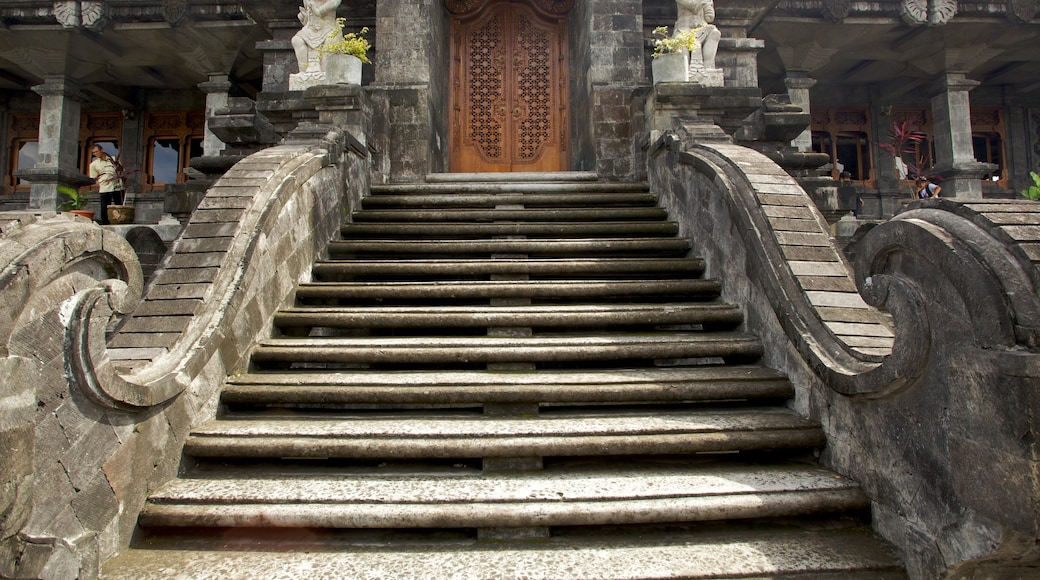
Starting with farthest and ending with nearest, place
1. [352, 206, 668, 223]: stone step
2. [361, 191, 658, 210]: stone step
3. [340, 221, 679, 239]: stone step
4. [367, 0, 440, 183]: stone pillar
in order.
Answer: [367, 0, 440, 183]: stone pillar
[361, 191, 658, 210]: stone step
[352, 206, 668, 223]: stone step
[340, 221, 679, 239]: stone step

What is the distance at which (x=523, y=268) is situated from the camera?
180 inches

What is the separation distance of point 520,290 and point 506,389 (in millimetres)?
1232

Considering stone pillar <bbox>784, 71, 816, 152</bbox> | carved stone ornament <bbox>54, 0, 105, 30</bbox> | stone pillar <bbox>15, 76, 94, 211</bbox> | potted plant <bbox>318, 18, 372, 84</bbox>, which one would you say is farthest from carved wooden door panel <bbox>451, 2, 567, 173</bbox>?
stone pillar <bbox>15, 76, 94, 211</bbox>

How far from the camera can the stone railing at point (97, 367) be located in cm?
199

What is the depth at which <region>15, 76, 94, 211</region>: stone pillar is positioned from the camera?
38.0 feet

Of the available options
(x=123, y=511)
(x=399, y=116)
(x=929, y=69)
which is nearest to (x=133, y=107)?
(x=399, y=116)

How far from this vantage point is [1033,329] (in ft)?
6.08

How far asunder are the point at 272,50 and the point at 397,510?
8.64 metres

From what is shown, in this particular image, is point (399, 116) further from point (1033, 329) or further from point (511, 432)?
point (1033, 329)

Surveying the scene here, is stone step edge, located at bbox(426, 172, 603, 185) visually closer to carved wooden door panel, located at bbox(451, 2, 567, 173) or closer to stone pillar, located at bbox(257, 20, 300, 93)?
carved wooden door panel, located at bbox(451, 2, 567, 173)

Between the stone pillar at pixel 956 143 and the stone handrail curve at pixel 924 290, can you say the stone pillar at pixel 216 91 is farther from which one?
the stone pillar at pixel 956 143

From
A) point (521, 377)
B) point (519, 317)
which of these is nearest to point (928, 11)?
point (519, 317)

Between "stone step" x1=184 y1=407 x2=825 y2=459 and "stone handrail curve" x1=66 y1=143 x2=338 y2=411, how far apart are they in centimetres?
40

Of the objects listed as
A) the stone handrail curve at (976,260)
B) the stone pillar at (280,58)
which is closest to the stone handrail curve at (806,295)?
the stone handrail curve at (976,260)
